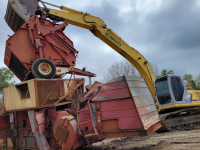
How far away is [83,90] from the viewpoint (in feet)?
23.0

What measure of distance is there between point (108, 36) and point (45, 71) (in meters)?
3.22

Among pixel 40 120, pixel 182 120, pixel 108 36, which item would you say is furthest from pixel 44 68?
pixel 182 120

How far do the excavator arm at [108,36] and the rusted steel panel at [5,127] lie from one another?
14.7 feet

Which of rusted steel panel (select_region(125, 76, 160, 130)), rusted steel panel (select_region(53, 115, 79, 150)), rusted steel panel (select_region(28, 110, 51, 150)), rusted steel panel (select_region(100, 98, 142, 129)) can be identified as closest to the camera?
rusted steel panel (select_region(100, 98, 142, 129))

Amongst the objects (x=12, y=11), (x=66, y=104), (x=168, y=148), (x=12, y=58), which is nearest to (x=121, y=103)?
(x=168, y=148)

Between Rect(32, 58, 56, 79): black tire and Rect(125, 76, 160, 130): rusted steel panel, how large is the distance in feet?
11.0

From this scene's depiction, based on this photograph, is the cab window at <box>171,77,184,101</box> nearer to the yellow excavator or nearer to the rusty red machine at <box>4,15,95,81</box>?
the yellow excavator

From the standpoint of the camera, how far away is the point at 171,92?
764 centimetres

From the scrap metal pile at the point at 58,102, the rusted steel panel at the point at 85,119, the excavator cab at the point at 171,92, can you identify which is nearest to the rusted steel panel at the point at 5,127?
the scrap metal pile at the point at 58,102

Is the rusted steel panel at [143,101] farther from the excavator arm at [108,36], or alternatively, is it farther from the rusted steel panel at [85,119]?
the excavator arm at [108,36]

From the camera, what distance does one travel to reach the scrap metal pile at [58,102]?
450cm

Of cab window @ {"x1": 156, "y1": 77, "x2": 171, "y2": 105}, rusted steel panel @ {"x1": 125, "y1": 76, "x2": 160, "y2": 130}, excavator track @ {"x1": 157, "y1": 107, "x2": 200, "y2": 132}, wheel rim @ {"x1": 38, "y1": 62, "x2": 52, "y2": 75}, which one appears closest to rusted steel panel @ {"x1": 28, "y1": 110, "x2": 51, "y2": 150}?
wheel rim @ {"x1": 38, "y1": 62, "x2": 52, "y2": 75}

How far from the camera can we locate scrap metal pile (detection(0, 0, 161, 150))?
4500 mm

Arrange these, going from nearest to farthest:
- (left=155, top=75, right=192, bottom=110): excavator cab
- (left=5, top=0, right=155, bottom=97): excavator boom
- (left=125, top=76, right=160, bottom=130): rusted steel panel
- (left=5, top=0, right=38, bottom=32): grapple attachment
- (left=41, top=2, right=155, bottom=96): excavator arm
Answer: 1. (left=125, top=76, right=160, bottom=130): rusted steel panel
2. (left=155, top=75, right=192, bottom=110): excavator cab
3. (left=5, top=0, right=38, bottom=32): grapple attachment
4. (left=5, top=0, right=155, bottom=97): excavator boom
5. (left=41, top=2, right=155, bottom=96): excavator arm
